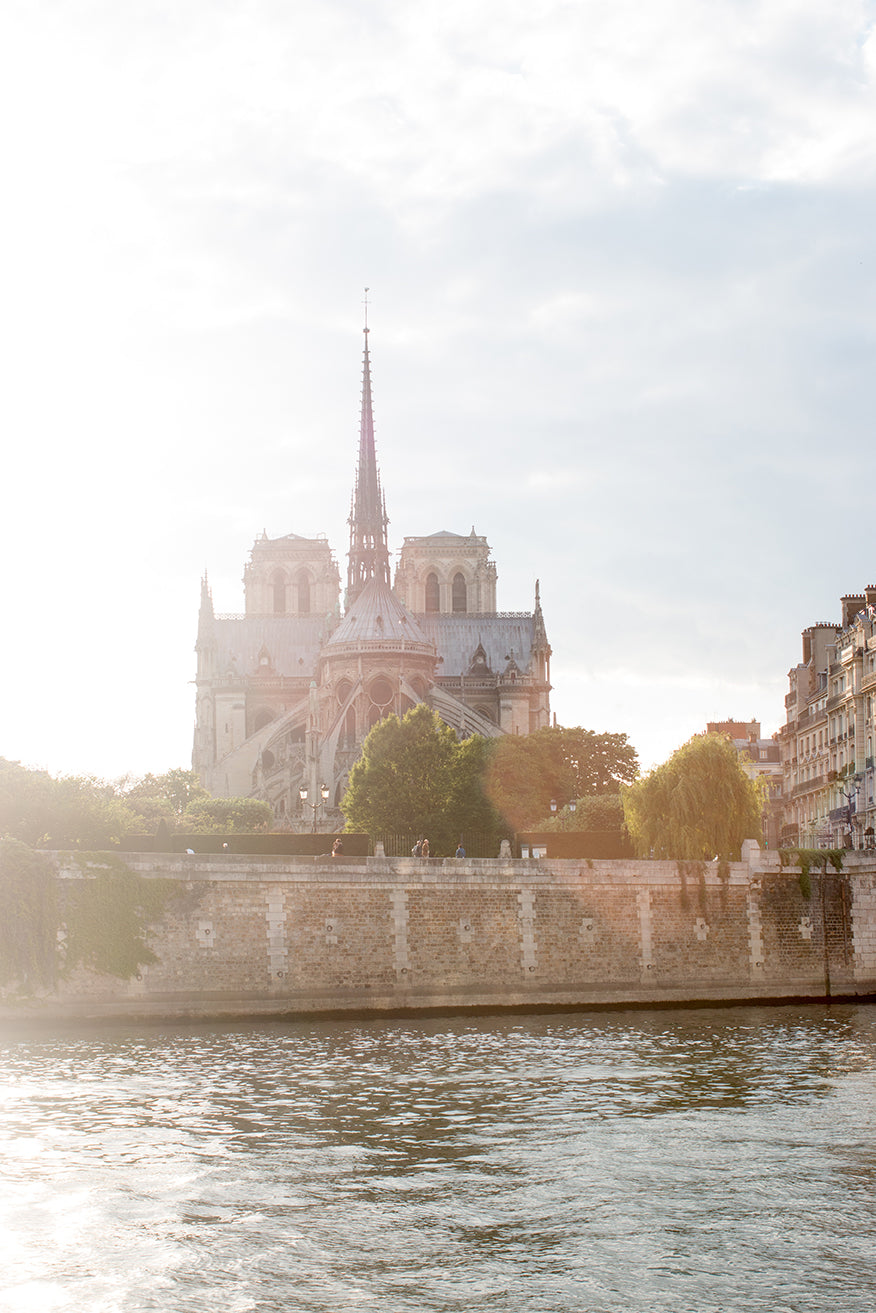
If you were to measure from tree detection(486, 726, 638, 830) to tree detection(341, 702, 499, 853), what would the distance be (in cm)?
485

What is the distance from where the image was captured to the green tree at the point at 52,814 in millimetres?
46281

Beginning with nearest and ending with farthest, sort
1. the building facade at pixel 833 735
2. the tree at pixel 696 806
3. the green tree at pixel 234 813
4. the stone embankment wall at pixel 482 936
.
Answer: the stone embankment wall at pixel 482 936 → the tree at pixel 696 806 → the building facade at pixel 833 735 → the green tree at pixel 234 813

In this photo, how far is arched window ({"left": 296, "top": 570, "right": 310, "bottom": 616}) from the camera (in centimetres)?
13688

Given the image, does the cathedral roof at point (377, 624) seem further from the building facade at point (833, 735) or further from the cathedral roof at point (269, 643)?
the building facade at point (833, 735)

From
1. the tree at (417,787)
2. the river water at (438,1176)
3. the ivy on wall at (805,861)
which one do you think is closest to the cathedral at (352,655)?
the tree at (417,787)

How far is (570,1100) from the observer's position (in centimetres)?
2648

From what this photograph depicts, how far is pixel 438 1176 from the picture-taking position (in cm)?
2098

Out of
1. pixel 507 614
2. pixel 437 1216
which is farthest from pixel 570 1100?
pixel 507 614

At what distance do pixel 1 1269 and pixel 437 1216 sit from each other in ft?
16.4

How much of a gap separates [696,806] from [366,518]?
74176mm

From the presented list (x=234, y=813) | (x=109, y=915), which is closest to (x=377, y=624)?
(x=234, y=813)

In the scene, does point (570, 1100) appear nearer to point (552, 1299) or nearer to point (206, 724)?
point (552, 1299)

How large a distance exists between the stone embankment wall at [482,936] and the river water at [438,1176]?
18.3 feet

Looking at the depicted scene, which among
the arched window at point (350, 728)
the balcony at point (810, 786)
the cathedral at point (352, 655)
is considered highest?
the cathedral at point (352, 655)
